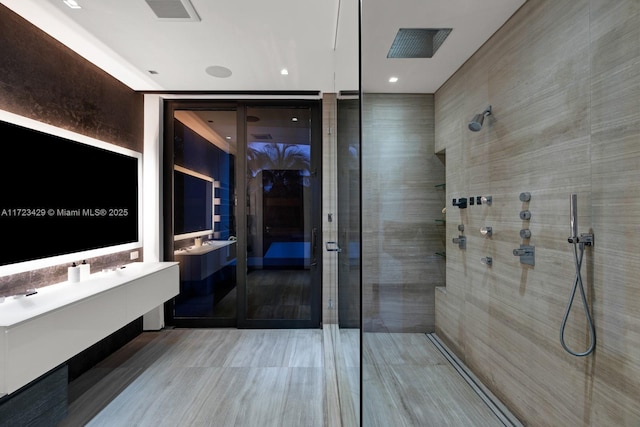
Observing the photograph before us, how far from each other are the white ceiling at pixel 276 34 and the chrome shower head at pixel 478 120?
0.36m

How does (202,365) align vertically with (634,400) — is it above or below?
below

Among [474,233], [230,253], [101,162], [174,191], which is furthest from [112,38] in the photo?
[474,233]

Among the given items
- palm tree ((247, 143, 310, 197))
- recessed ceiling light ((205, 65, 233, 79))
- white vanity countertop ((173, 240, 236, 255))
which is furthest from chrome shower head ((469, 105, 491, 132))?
white vanity countertop ((173, 240, 236, 255))

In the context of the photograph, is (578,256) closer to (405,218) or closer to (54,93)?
(405,218)

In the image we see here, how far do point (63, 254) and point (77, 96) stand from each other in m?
1.33

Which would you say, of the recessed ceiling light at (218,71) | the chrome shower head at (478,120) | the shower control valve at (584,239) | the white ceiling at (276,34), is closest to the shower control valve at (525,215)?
the shower control valve at (584,239)

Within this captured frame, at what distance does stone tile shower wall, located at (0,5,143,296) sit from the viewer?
1850 mm

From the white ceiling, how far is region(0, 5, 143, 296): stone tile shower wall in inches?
4.5

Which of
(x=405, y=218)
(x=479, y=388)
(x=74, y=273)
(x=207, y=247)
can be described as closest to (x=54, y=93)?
(x=74, y=273)

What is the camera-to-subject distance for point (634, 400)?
1.12 metres

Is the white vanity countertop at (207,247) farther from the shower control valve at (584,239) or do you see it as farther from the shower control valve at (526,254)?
the shower control valve at (584,239)

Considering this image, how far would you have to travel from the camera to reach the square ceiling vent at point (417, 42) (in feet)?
6.02

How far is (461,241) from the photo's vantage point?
2139 mm

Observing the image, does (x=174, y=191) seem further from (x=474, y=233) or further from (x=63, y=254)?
(x=474, y=233)
